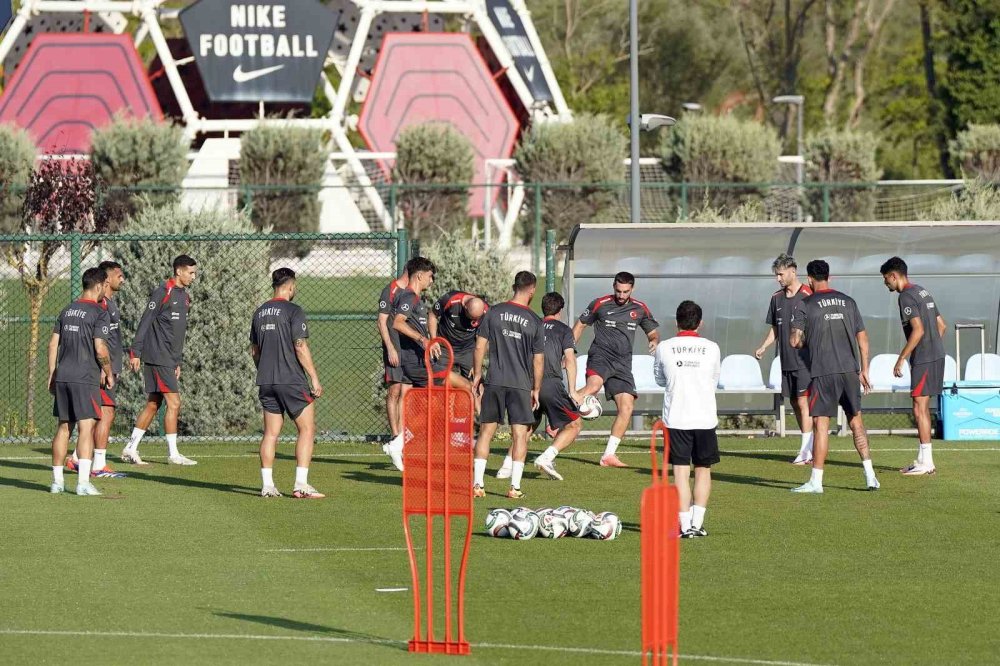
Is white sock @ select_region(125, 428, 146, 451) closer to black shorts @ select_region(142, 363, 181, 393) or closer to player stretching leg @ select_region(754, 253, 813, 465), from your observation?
black shorts @ select_region(142, 363, 181, 393)

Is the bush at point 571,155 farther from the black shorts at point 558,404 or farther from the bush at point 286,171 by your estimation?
the black shorts at point 558,404

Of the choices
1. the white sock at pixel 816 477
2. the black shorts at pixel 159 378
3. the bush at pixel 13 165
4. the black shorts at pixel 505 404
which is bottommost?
the white sock at pixel 816 477

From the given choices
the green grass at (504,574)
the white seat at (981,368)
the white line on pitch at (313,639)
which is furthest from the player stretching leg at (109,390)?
the white seat at (981,368)

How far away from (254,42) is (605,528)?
34843 mm

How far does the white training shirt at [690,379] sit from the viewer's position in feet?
37.2

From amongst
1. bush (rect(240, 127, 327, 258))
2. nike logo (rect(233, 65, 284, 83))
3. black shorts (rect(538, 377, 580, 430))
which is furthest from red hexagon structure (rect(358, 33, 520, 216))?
black shorts (rect(538, 377, 580, 430))

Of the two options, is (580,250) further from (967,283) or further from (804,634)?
(804,634)

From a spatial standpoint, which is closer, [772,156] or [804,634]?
[804,634]

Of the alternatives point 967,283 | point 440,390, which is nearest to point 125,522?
point 440,390

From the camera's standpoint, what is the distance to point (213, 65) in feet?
145

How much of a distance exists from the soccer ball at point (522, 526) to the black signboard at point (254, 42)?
3401cm

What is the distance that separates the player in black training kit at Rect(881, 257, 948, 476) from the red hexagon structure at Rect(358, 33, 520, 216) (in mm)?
30095

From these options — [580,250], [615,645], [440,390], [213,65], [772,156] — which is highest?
[213,65]

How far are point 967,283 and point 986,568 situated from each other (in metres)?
10.6
